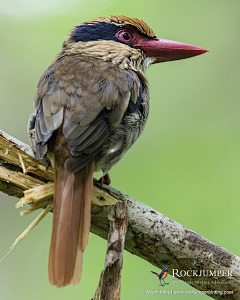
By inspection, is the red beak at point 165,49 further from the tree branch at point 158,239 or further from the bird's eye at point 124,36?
the tree branch at point 158,239

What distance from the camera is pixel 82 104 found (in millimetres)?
1893

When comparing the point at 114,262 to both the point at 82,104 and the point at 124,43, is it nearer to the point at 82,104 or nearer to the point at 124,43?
the point at 82,104

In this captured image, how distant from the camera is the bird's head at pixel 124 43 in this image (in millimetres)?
2482

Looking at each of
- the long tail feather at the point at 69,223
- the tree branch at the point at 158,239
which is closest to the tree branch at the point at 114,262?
the long tail feather at the point at 69,223

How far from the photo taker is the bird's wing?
5.98 ft

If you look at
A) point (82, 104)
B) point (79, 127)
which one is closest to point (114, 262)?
point (79, 127)

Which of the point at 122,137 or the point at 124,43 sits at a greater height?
the point at 124,43

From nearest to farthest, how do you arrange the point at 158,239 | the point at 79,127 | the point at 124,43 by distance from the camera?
the point at 79,127
the point at 158,239
the point at 124,43

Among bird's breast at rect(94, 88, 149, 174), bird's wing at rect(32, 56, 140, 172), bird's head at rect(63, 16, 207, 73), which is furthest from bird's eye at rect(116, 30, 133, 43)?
A: bird's breast at rect(94, 88, 149, 174)

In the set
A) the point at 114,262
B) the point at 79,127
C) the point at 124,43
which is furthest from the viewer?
the point at 124,43

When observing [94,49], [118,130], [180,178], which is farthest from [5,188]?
[180,178]

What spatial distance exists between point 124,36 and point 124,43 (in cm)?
7

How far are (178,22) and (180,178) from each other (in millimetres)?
1934

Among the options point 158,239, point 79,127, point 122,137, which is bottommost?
point 158,239
